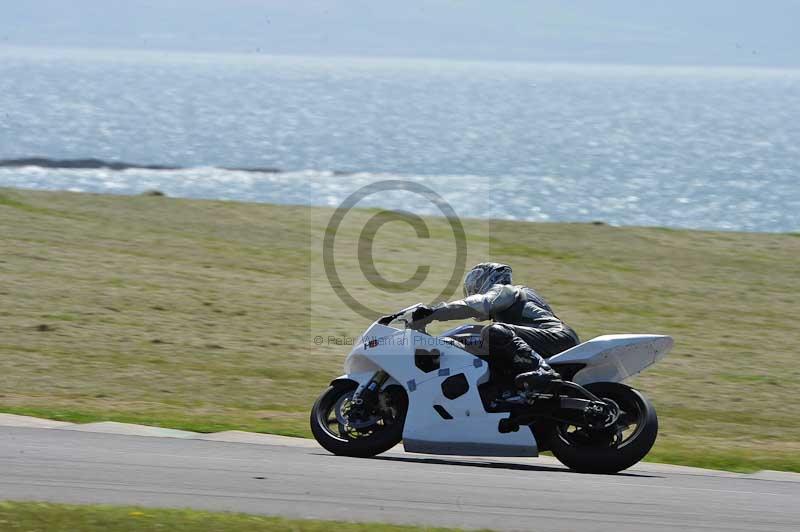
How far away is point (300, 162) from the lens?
258 ft

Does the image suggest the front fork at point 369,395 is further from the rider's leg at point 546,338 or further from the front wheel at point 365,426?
the rider's leg at point 546,338

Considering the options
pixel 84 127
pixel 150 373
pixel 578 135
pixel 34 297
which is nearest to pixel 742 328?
pixel 150 373

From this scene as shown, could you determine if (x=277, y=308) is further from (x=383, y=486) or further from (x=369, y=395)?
(x=383, y=486)

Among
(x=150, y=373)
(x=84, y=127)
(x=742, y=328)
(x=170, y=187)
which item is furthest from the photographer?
(x=84, y=127)

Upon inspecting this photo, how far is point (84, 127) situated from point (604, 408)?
100726 mm

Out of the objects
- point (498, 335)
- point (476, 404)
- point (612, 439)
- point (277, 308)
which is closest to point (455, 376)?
point (476, 404)

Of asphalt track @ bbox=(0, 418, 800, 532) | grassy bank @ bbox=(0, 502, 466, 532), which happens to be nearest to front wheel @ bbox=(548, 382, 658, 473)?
asphalt track @ bbox=(0, 418, 800, 532)

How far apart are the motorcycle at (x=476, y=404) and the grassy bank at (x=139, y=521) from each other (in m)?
2.38

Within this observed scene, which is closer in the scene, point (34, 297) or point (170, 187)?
point (34, 297)

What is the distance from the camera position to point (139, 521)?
8.55 metres

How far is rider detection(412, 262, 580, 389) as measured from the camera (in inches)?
427

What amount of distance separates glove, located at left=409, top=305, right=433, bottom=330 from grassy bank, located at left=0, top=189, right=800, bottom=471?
8.14ft

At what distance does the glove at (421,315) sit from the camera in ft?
36.2

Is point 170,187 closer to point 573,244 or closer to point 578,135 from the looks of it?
point 573,244
